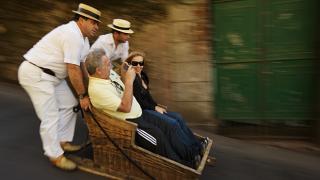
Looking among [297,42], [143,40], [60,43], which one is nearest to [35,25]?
[143,40]

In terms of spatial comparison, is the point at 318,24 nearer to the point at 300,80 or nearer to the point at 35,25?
the point at 300,80

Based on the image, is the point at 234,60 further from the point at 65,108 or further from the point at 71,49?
the point at 71,49

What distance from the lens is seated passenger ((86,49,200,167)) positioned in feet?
13.8

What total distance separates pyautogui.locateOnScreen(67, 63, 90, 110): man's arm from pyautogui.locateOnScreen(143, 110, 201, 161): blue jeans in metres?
0.65

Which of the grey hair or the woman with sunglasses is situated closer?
the grey hair

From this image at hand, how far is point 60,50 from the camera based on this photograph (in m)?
4.41

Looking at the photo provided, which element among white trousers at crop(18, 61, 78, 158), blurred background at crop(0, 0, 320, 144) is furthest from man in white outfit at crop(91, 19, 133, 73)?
blurred background at crop(0, 0, 320, 144)

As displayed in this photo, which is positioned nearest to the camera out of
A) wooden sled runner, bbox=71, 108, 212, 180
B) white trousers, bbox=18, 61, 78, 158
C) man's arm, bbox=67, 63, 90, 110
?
wooden sled runner, bbox=71, 108, 212, 180

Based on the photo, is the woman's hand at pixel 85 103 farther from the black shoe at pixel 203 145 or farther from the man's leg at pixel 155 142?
the black shoe at pixel 203 145

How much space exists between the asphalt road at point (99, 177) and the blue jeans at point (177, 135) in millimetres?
537

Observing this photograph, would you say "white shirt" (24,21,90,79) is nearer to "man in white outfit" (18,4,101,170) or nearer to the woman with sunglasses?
"man in white outfit" (18,4,101,170)

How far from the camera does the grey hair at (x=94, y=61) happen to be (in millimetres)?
4277

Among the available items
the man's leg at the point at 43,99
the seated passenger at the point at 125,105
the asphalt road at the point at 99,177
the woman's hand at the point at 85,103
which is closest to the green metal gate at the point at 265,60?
the asphalt road at the point at 99,177

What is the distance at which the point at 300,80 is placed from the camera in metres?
6.08
